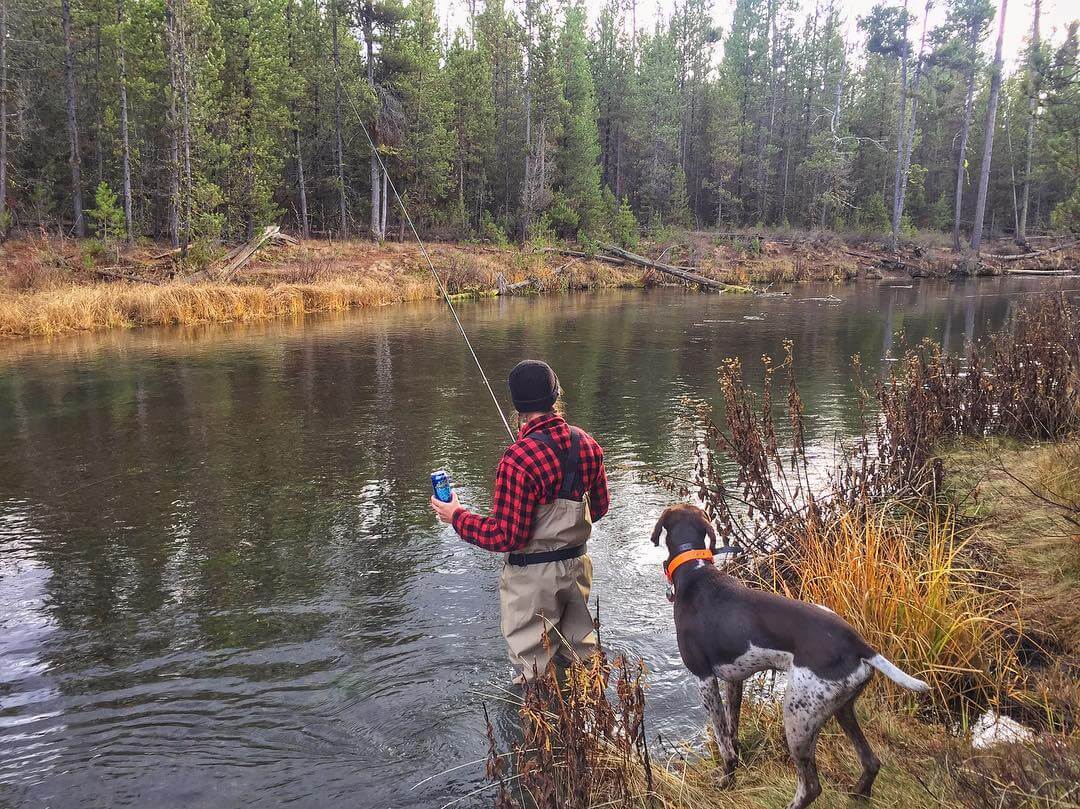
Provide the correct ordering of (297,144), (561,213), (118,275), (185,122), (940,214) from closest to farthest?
1. (118,275)
2. (185,122)
3. (297,144)
4. (561,213)
5. (940,214)

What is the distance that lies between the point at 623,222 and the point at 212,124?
2437cm

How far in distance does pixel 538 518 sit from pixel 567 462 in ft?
0.96

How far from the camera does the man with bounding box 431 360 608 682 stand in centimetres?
340

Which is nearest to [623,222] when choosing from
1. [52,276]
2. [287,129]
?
[287,129]

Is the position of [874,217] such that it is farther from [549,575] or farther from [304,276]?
[549,575]

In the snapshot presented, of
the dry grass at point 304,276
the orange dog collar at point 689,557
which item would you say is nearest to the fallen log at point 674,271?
the dry grass at point 304,276

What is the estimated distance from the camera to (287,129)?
132ft

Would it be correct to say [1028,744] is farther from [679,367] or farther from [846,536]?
[679,367]

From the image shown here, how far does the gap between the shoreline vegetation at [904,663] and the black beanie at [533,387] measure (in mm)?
1172

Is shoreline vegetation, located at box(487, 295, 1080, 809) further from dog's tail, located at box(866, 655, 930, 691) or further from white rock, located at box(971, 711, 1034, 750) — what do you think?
dog's tail, located at box(866, 655, 930, 691)

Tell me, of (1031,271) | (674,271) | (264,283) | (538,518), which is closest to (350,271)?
Answer: (264,283)

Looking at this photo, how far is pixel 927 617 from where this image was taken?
3.52 metres

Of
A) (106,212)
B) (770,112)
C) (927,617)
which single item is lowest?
(927,617)

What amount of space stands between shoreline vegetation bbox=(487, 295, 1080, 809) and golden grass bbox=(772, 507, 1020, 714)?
10mm
